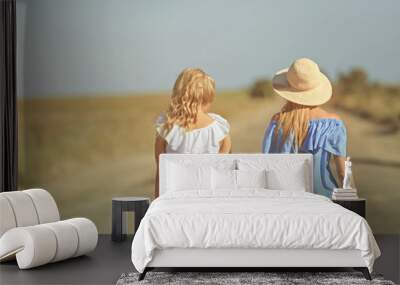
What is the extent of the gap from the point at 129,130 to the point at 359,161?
8.95 feet

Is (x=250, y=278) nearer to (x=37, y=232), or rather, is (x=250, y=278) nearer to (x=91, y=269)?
(x=91, y=269)

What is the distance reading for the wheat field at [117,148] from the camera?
807 cm

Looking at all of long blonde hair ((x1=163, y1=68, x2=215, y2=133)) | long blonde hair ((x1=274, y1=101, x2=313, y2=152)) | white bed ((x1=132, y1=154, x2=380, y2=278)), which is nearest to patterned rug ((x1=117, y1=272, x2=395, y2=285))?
white bed ((x1=132, y1=154, x2=380, y2=278))

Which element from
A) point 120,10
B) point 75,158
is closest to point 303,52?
point 120,10

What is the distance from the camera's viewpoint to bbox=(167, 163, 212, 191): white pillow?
735 cm

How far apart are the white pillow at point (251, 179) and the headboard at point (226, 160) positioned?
0.40 m

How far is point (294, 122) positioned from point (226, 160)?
0.96 metres

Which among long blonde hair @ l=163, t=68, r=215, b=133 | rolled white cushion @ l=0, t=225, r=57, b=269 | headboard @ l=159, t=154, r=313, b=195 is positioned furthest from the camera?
long blonde hair @ l=163, t=68, r=215, b=133

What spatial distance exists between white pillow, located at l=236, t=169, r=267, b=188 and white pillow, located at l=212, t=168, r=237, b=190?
0.05 m

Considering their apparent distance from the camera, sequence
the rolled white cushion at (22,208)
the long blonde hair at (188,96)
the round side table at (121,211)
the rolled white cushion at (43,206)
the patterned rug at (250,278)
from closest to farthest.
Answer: the patterned rug at (250,278) → the rolled white cushion at (22,208) → the rolled white cushion at (43,206) → the round side table at (121,211) → the long blonde hair at (188,96)

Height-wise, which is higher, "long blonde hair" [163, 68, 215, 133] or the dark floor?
"long blonde hair" [163, 68, 215, 133]

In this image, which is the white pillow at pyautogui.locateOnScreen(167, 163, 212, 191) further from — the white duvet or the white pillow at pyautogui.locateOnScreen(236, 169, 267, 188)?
the white duvet

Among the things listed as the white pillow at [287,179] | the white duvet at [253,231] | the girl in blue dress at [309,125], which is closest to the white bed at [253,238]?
the white duvet at [253,231]

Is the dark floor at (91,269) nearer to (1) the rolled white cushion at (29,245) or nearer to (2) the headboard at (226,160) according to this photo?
(1) the rolled white cushion at (29,245)
